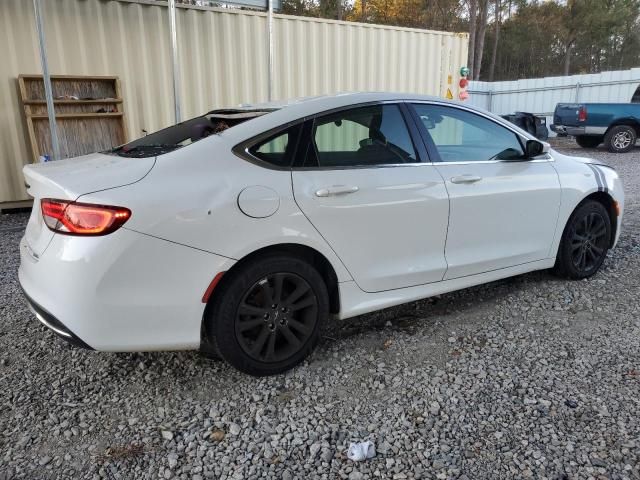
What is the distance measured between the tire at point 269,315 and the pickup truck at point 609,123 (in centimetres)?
1391

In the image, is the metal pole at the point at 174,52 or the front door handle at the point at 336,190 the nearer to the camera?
the front door handle at the point at 336,190

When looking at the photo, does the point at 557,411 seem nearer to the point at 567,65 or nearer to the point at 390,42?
the point at 390,42

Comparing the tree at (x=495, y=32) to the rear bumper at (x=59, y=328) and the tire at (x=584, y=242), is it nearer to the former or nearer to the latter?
the tire at (x=584, y=242)

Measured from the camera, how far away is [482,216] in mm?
3336

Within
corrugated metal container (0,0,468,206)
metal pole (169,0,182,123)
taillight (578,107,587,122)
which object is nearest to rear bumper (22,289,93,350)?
metal pole (169,0,182,123)

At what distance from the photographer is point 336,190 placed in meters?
2.74

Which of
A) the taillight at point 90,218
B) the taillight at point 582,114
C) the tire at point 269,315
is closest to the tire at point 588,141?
the taillight at point 582,114

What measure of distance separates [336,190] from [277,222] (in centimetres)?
40

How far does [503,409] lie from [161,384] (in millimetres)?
1758

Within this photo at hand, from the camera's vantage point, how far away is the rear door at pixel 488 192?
3234 mm

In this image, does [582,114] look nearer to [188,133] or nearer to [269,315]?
[188,133]

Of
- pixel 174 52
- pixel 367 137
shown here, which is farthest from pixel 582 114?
pixel 367 137

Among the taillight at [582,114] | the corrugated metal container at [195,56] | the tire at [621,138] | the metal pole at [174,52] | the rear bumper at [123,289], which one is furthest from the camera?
the taillight at [582,114]

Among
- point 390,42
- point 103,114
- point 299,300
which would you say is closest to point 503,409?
point 299,300
